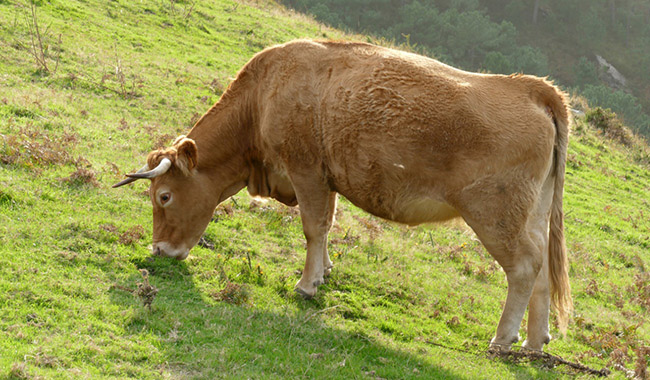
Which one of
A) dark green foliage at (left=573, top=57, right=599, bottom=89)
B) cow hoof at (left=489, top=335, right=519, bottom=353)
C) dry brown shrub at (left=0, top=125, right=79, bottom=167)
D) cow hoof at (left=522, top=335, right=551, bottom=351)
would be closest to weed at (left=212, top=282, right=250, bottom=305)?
cow hoof at (left=489, top=335, right=519, bottom=353)

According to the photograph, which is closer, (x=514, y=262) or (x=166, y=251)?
(x=514, y=262)

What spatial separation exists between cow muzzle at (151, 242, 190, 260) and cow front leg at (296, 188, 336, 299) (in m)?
1.56

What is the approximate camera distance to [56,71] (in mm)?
14312

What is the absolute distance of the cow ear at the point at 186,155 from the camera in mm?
7957

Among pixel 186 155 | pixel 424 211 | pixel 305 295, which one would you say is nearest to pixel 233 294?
pixel 305 295

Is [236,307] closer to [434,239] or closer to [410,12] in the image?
[434,239]

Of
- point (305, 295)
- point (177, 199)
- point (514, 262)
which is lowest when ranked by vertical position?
point (305, 295)

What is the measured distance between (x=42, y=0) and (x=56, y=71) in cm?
620

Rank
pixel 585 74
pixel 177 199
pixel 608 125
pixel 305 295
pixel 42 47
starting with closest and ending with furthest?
pixel 305 295 < pixel 177 199 < pixel 42 47 < pixel 608 125 < pixel 585 74

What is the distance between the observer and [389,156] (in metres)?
7.08

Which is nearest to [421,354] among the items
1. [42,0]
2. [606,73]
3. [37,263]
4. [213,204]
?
[213,204]

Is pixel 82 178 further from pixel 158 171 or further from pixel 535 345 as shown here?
pixel 535 345

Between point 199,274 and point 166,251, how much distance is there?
20.3 inches

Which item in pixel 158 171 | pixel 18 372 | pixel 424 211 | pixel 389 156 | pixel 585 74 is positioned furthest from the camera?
pixel 585 74
